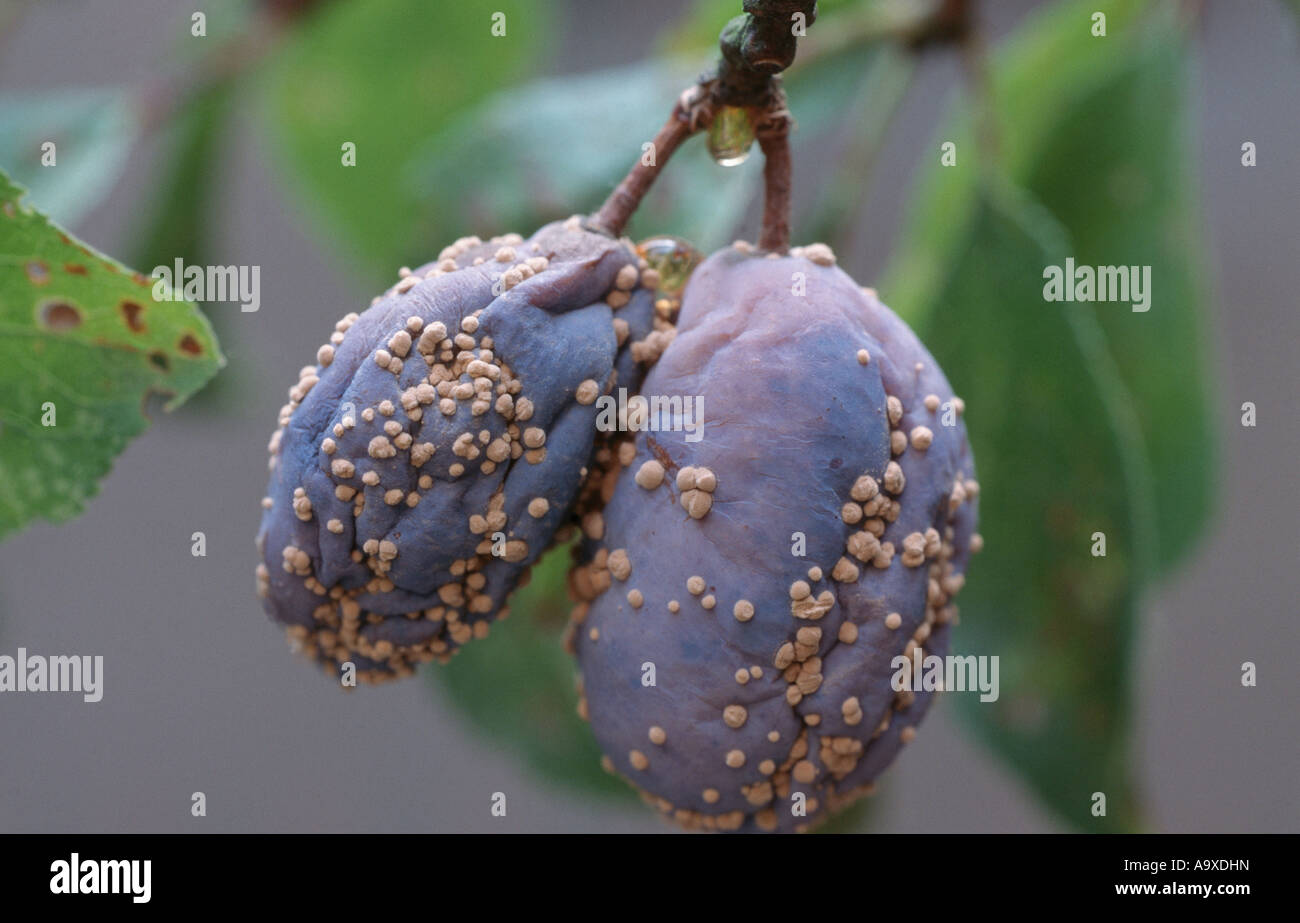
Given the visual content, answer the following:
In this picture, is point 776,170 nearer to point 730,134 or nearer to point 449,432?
point 730,134

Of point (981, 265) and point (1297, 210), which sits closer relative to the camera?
point (981, 265)

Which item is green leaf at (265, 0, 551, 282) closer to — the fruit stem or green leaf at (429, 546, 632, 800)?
green leaf at (429, 546, 632, 800)

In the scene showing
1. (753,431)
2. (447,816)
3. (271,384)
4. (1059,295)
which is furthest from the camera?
(447,816)

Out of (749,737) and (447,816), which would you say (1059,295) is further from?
(447,816)

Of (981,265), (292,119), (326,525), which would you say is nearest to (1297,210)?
(981,265)

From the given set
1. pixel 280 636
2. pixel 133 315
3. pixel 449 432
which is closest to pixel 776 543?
pixel 449 432

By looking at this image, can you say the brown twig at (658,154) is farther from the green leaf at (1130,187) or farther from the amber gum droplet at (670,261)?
the green leaf at (1130,187)
